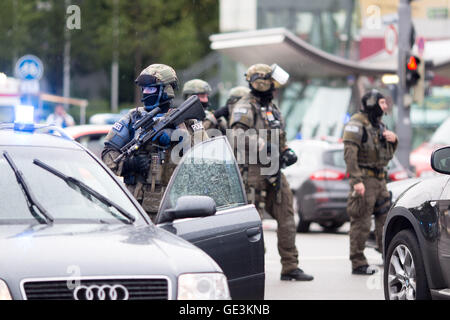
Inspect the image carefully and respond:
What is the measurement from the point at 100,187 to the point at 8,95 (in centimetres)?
2959

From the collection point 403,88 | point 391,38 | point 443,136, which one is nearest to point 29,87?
point 391,38

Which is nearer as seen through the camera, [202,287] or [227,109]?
[202,287]

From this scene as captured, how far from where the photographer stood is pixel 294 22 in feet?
118

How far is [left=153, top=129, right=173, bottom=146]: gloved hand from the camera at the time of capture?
297 inches

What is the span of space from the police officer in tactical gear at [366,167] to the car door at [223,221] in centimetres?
485

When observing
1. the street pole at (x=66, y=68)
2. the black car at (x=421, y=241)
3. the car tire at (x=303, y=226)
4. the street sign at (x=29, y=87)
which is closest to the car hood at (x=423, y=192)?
the black car at (x=421, y=241)

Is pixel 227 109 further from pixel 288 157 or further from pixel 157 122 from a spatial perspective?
pixel 157 122

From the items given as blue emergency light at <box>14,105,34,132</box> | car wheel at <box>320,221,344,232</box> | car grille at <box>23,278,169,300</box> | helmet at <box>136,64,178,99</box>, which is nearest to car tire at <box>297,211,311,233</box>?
car wheel at <box>320,221,344,232</box>

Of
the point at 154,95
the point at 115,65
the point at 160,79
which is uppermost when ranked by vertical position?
the point at 160,79

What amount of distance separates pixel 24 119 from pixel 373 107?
567 cm

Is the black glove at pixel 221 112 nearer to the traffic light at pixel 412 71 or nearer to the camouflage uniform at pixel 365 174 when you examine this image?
the camouflage uniform at pixel 365 174

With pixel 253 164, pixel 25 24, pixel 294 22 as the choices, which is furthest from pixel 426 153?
pixel 25 24

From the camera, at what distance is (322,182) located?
16.4 meters
